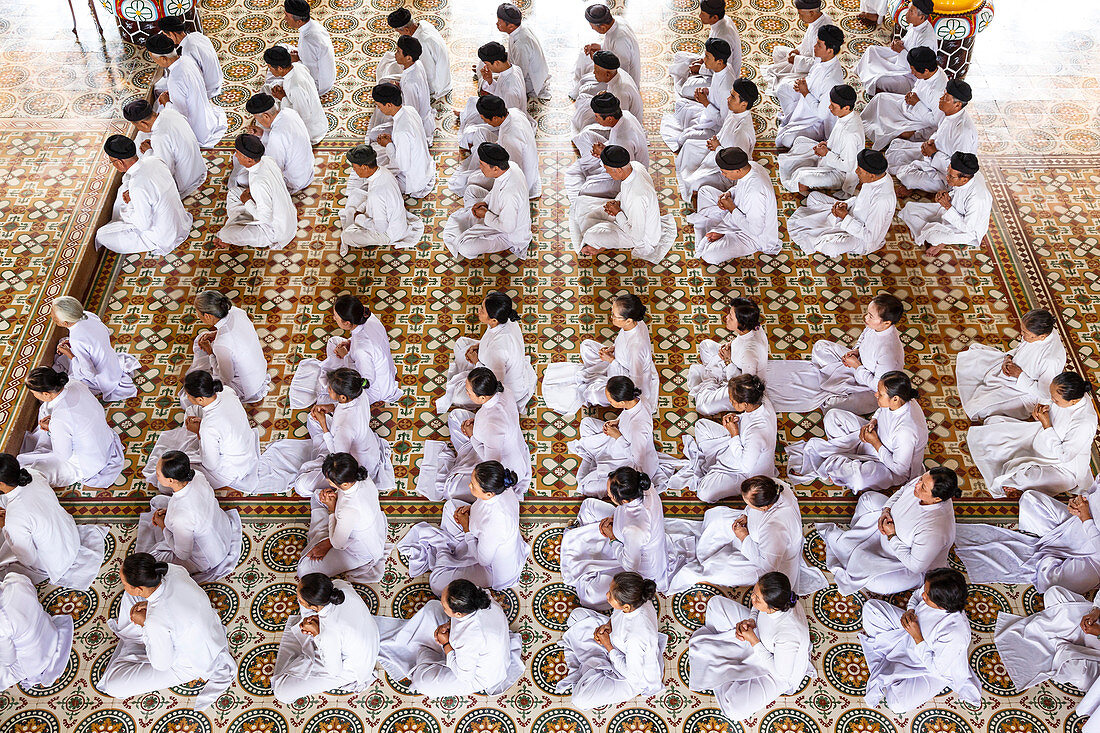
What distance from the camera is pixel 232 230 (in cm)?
865

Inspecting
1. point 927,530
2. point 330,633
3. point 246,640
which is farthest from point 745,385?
point 246,640

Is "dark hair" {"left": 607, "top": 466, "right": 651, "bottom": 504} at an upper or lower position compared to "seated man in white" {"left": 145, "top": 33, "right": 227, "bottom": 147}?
lower

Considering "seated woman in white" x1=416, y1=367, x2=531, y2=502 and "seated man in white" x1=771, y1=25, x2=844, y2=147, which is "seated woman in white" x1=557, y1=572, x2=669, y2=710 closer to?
"seated woman in white" x1=416, y1=367, x2=531, y2=502

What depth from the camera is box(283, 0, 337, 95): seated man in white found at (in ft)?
33.0

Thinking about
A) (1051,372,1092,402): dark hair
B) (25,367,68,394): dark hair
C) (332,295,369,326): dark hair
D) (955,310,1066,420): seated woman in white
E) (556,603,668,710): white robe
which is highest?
(332,295,369,326): dark hair

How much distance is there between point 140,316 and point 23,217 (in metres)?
1.82

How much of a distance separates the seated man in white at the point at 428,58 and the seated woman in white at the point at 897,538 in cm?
621

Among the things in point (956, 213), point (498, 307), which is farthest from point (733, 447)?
point (956, 213)

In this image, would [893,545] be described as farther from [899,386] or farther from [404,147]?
[404,147]

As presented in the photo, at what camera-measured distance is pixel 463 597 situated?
5.55 metres

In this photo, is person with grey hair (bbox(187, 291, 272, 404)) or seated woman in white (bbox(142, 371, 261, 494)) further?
person with grey hair (bbox(187, 291, 272, 404))

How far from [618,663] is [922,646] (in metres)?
1.80

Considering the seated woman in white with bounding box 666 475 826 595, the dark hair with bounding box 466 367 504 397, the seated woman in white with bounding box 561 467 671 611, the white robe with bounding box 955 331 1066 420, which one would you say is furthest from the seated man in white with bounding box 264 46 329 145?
the white robe with bounding box 955 331 1066 420

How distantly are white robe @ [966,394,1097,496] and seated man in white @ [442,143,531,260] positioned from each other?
4062 mm
